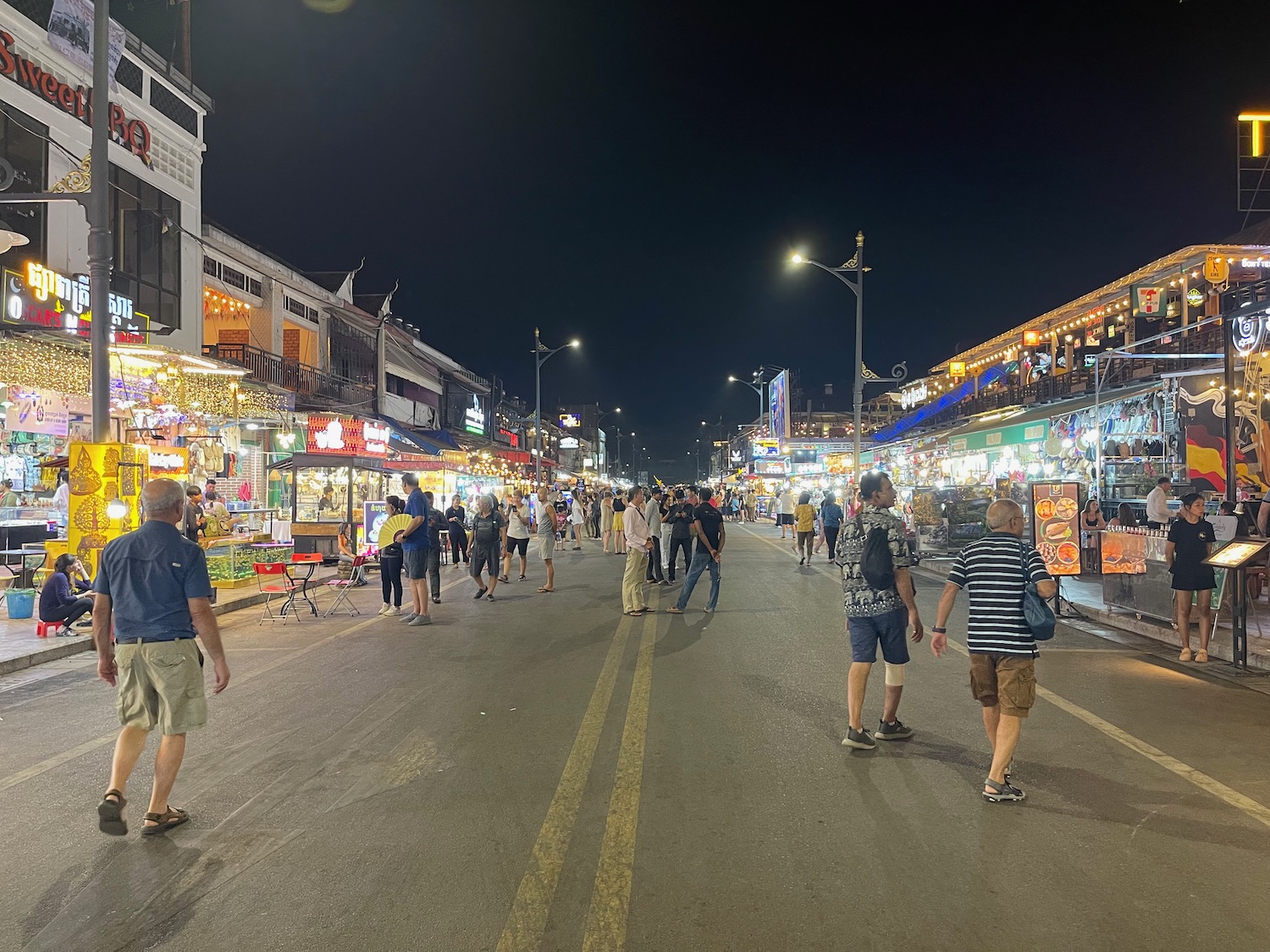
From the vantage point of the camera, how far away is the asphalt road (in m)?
3.43

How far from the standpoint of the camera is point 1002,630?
4.88 metres

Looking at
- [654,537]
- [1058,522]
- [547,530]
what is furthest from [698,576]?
[1058,522]

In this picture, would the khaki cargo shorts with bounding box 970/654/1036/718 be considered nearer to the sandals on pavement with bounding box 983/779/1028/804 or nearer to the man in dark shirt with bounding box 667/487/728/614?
the sandals on pavement with bounding box 983/779/1028/804

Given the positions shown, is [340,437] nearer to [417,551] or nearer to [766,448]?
[417,551]

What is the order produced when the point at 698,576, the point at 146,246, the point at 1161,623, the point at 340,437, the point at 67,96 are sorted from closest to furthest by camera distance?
1. the point at 1161,623
2. the point at 698,576
3. the point at 67,96
4. the point at 146,246
5. the point at 340,437

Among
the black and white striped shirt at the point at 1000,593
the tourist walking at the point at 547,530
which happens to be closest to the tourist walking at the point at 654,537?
the tourist walking at the point at 547,530

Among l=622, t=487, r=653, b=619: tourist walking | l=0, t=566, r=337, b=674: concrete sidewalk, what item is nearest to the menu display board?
l=622, t=487, r=653, b=619: tourist walking

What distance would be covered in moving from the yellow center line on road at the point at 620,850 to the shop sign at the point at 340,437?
1503 centimetres

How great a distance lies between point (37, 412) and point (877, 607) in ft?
48.0

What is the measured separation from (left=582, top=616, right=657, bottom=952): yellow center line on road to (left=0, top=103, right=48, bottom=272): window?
14.6m

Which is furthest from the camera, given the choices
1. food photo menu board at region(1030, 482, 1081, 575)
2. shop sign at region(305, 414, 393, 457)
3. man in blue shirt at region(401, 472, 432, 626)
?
shop sign at region(305, 414, 393, 457)

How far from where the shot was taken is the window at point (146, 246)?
57.8ft

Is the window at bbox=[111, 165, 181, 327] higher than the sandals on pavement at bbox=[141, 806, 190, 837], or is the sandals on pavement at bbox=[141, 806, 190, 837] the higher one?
the window at bbox=[111, 165, 181, 327]

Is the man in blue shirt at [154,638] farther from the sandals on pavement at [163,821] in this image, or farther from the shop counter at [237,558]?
the shop counter at [237,558]
